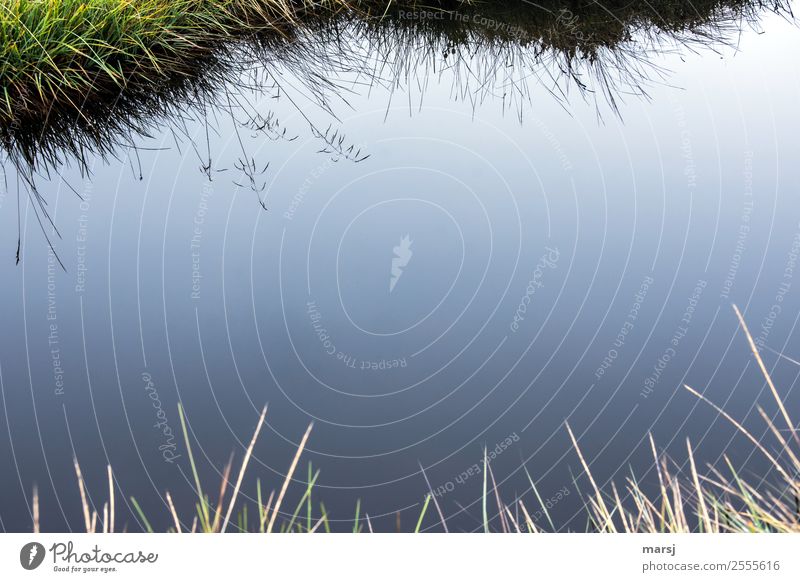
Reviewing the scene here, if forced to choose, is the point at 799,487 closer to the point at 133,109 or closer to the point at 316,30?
the point at 133,109

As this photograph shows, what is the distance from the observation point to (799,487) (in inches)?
46.8

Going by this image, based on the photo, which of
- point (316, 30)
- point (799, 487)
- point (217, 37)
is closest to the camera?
point (799, 487)

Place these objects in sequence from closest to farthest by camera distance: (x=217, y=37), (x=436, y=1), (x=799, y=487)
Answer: (x=799, y=487), (x=217, y=37), (x=436, y=1)

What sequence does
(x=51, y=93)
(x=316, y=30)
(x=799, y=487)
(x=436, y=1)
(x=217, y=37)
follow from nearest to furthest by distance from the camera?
1. (x=799, y=487)
2. (x=51, y=93)
3. (x=217, y=37)
4. (x=316, y=30)
5. (x=436, y=1)

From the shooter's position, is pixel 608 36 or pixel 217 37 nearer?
pixel 217 37

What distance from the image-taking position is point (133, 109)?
336 centimetres
